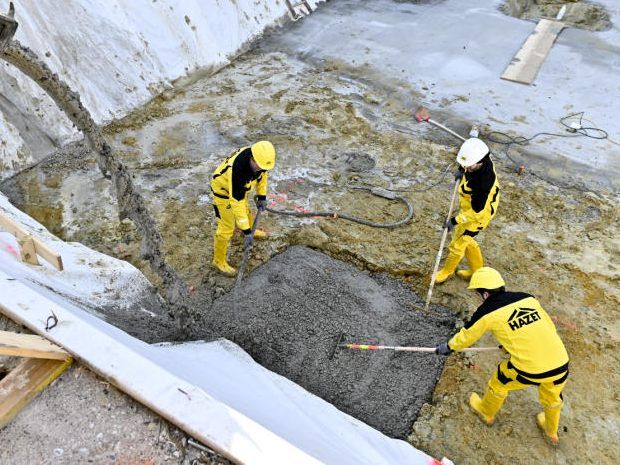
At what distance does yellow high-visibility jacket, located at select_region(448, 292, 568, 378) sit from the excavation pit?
1074 mm

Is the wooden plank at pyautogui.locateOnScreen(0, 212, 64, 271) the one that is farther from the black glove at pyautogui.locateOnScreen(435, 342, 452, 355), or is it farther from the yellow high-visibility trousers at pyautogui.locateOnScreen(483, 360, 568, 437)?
the yellow high-visibility trousers at pyautogui.locateOnScreen(483, 360, 568, 437)

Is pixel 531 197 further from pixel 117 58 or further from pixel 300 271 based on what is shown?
pixel 117 58

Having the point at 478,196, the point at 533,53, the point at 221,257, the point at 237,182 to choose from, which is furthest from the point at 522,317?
the point at 533,53

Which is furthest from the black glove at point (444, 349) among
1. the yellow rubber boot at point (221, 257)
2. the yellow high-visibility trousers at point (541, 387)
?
the yellow rubber boot at point (221, 257)

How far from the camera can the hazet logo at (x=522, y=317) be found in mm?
3539

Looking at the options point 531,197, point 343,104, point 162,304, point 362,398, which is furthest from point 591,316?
point 343,104

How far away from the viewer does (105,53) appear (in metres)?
7.92

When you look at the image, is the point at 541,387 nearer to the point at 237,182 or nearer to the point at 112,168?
the point at 237,182

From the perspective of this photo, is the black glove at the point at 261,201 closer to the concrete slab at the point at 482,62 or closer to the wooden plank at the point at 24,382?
the wooden plank at the point at 24,382

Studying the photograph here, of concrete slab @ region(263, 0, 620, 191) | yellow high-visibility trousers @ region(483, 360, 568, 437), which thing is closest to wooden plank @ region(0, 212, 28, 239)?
yellow high-visibility trousers @ region(483, 360, 568, 437)

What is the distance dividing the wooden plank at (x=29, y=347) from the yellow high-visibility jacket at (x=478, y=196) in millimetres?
4036

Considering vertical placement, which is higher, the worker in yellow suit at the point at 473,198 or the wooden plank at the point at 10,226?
the wooden plank at the point at 10,226

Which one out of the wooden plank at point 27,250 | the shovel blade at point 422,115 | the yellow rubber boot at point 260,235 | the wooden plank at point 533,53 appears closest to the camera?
the wooden plank at point 27,250

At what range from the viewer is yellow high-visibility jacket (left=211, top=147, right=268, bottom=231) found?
15.6 ft
